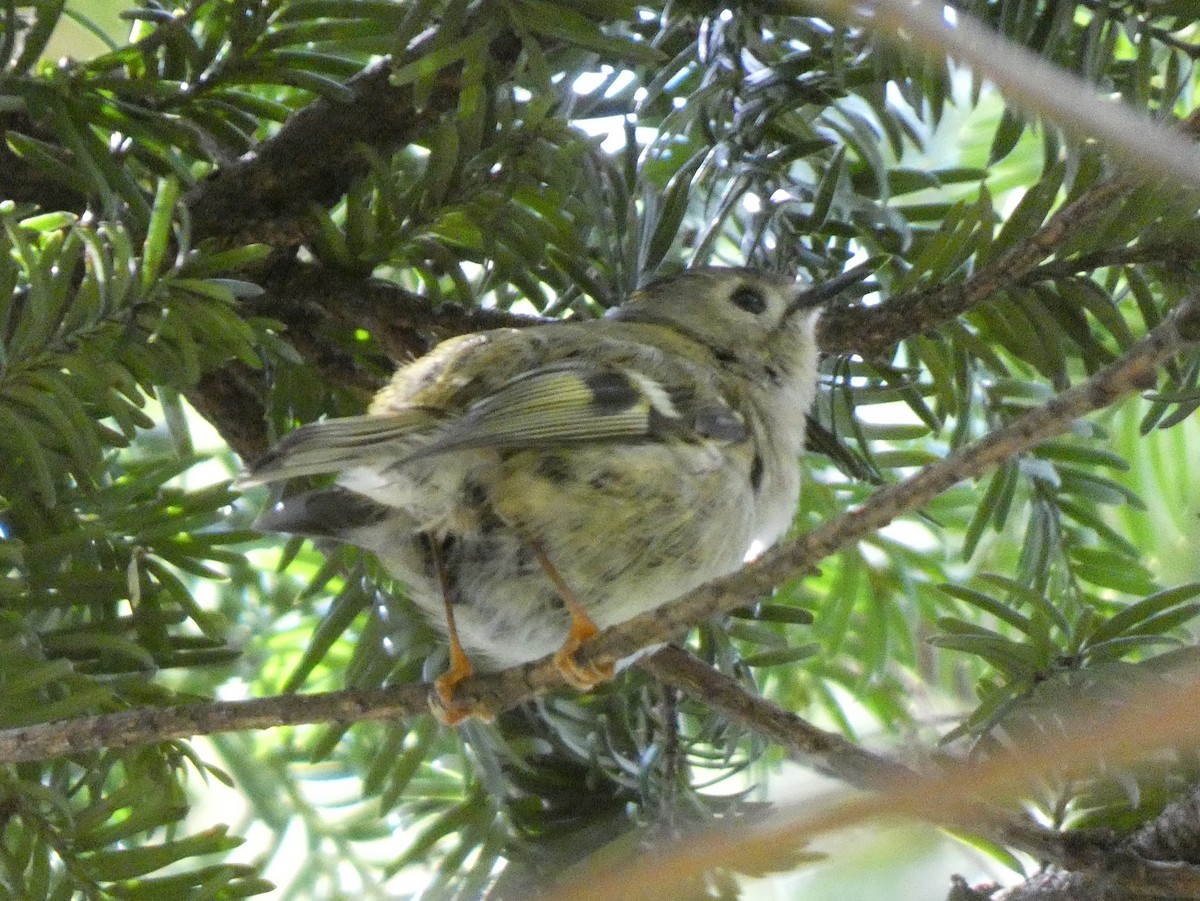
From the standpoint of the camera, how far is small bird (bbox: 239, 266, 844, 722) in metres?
1.15

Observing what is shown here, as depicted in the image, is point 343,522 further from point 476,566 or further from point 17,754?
point 17,754

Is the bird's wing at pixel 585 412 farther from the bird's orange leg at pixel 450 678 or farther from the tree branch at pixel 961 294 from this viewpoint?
the tree branch at pixel 961 294

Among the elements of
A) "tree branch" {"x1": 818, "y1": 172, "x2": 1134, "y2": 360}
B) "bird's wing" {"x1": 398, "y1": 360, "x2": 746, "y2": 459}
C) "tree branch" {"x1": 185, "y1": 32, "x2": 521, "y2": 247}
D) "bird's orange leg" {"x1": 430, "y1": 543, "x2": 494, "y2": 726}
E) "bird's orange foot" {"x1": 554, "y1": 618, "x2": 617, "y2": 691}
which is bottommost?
"bird's orange foot" {"x1": 554, "y1": 618, "x2": 617, "y2": 691}

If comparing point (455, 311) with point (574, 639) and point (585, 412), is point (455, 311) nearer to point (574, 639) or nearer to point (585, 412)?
point (585, 412)

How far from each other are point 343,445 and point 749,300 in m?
0.73

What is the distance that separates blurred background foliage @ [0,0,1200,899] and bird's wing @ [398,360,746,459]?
3.2 inches

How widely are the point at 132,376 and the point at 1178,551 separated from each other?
108 centimetres

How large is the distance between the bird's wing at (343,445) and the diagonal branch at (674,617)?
6.5 inches

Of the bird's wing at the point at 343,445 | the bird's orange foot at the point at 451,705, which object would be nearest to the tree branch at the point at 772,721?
the bird's orange foot at the point at 451,705

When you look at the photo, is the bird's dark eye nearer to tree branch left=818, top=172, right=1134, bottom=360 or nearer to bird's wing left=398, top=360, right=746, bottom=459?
bird's wing left=398, top=360, right=746, bottom=459

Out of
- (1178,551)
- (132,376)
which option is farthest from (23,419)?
(1178,551)

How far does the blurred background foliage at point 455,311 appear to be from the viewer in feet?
2.92

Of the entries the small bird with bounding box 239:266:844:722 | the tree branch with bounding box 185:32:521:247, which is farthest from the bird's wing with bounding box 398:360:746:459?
the tree branch with bounding box 185:32:521:247

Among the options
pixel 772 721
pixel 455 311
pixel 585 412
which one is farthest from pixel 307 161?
pixel 772 721
